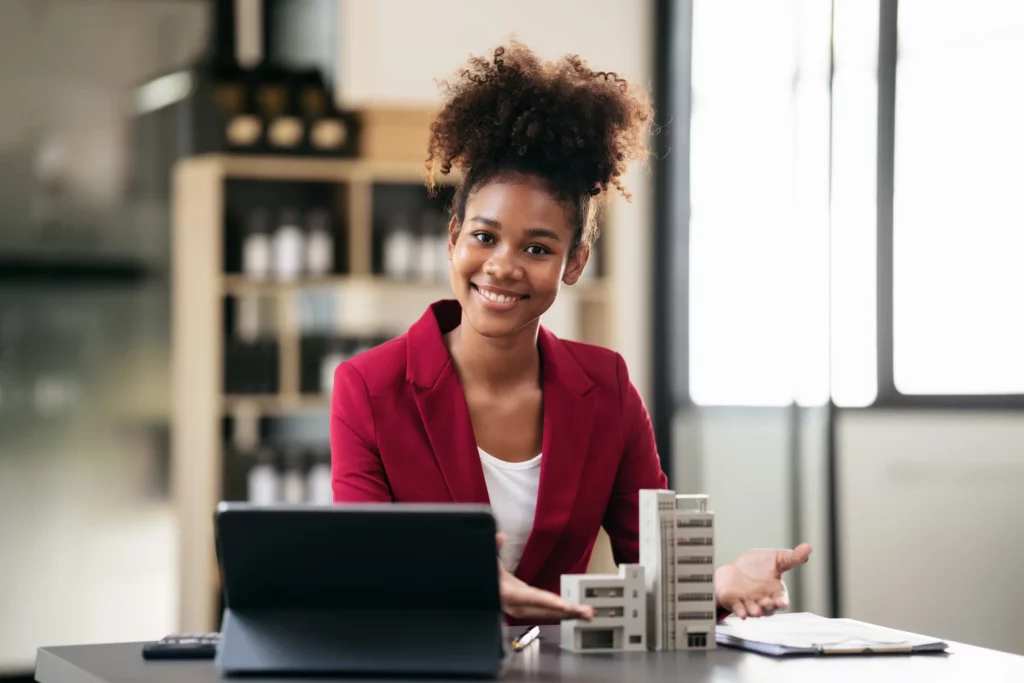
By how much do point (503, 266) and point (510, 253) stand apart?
0.03 metres

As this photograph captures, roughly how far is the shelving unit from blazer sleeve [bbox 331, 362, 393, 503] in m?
2.61

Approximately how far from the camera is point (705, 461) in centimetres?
476

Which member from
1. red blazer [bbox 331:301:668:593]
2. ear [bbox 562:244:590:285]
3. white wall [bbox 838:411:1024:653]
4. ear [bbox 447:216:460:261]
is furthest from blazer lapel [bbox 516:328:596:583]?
white wall [bbox 838:411:1024:653]

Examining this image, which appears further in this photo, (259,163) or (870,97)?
(259,163)

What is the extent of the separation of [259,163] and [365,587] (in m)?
3.37

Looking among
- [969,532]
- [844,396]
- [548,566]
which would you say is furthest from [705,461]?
[548,566]

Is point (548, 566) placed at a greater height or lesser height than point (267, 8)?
lesser

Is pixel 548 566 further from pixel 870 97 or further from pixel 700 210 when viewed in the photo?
pixel 700 210

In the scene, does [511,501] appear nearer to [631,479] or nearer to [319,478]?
[631,479]

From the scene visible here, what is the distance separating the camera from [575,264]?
2004mm

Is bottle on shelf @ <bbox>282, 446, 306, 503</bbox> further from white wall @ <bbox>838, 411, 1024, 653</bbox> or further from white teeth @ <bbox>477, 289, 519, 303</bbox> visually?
white teeth @ <bbox>477, 289, 519, 303</bbox>

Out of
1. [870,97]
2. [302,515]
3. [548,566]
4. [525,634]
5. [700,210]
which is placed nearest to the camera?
[302,515]

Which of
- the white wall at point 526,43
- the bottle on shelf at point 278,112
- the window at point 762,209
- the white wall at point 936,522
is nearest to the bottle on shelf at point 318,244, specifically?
the bottle on shelf at point 278,112

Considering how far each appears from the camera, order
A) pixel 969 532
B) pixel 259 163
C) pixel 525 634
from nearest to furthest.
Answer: pixel 525 634 < pixel 969 532 < pixel 259 163
